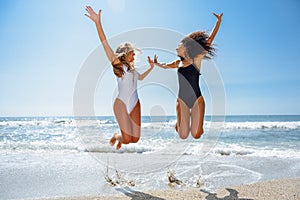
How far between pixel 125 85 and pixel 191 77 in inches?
50.5

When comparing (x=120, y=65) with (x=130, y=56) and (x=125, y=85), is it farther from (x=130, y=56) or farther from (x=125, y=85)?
(x=125, y=85)

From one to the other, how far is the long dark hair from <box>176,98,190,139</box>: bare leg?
947mm

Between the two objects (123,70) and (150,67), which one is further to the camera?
(150,67)

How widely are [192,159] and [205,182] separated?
3.16 m

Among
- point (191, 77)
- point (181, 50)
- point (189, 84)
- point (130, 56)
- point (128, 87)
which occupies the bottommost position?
point (128, 87)

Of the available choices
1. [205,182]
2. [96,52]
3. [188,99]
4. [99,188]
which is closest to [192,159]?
[205,182]

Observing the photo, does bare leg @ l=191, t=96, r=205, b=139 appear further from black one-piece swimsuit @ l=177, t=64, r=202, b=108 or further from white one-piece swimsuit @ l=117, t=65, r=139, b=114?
white one-piece swimsuit @ l=117, t=65, r=139, b=114

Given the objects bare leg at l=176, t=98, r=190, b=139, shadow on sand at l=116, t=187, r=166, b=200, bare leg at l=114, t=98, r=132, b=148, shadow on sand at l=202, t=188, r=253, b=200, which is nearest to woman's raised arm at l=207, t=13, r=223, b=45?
bare leg at l=176, t=98, r=190, b=139

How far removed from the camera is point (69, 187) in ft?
20.0

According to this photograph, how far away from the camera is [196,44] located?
4.56 meters

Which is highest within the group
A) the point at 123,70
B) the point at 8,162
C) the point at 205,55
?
the point at 205,55

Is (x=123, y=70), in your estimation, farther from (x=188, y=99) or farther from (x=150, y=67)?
(x=188, y=99)

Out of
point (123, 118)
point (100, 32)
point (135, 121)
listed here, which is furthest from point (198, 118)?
point (100, 32)

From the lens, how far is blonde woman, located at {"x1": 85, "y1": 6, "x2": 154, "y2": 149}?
13.2 ft
